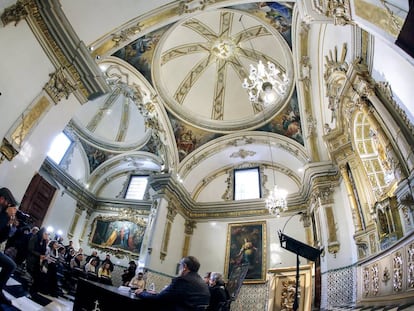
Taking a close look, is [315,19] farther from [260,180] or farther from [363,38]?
[260,180]

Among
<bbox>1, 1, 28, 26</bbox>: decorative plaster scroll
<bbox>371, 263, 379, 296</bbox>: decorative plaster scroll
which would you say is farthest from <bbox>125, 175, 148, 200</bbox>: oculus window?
<bbox>371, 263, 379, 296</bbox>: decorative plaster scroll

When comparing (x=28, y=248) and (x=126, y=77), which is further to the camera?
(x=126, y=77)

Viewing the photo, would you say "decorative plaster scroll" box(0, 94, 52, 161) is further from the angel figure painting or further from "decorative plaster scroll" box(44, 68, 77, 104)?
the angel figure painting

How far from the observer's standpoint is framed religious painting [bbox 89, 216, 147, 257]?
500 inches

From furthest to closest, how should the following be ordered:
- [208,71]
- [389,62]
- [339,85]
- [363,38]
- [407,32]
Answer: [208,71] < [339,85] < [363,38] < [389,62] < [407,32]

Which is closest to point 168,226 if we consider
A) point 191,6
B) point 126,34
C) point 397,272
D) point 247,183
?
point 247,183

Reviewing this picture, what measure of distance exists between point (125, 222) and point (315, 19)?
39.6 feet

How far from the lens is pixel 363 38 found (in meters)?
5.59

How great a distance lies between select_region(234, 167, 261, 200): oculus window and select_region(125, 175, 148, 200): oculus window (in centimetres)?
507

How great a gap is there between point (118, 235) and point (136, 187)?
279cm

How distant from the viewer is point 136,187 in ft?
48.9

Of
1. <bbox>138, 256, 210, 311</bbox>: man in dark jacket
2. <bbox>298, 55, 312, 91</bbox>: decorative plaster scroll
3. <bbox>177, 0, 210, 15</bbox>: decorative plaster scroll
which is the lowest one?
<bbox>138, 256, 210, 311</bbox>: man in dark jacket

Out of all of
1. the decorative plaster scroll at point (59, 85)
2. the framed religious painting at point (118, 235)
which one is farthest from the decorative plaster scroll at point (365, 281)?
the framed religious painting at point (118, 235)

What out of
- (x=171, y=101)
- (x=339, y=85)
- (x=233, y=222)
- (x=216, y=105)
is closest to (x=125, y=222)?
(x=233, y=222)
